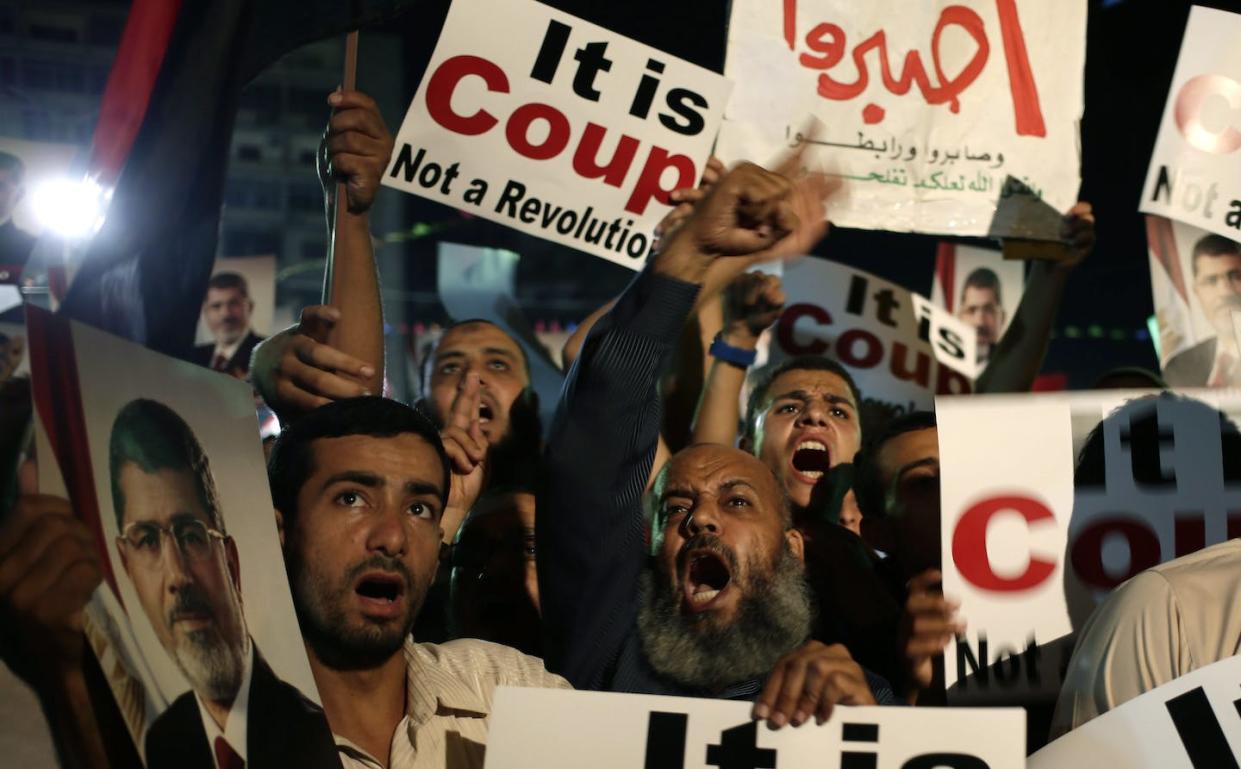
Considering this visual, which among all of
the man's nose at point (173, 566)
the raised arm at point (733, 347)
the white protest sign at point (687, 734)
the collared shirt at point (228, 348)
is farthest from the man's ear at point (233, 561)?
the collared shirt at point (228, 348)

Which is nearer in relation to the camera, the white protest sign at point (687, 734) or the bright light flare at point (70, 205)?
the white protest sign at point (687, 734)

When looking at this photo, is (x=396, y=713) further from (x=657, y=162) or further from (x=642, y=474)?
(x=657, y=162)

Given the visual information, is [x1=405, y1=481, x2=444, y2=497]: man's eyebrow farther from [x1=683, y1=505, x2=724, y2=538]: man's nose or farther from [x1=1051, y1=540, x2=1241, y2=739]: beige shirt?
[x1=1051, y1=540, x2=1241, y2=739]: beige shirt

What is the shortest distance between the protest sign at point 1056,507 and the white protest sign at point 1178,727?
1.39 feet

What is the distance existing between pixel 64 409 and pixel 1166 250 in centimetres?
364

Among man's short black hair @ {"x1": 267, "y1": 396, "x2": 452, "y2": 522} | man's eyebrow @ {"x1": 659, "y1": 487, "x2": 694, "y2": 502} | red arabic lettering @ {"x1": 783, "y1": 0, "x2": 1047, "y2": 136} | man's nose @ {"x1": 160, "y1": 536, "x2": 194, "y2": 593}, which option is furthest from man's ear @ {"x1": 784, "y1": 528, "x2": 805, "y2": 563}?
red arabic lettering @ {"x1": 783, "y1": 0, "x2": 1047, "y2": 136}

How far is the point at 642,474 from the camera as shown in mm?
2352

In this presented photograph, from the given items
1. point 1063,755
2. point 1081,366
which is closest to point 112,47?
point 1081,366

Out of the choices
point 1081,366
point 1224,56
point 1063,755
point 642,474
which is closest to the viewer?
point 1063,755

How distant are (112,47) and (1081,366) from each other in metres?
10.6

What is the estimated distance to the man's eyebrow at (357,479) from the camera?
2115 millimetres

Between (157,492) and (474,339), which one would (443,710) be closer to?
(157,492)

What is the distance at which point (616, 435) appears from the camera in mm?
2297

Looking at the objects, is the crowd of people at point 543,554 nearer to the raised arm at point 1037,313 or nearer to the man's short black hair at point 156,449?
the man's short black hair at point 156,449
